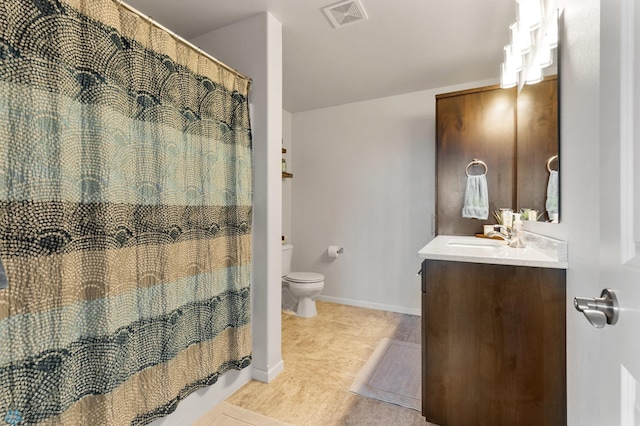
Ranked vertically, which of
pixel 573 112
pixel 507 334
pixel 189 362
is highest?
pixel 573 112

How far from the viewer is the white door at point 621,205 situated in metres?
0.50

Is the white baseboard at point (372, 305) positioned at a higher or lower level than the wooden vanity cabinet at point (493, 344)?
lower

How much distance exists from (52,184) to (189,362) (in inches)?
39.0

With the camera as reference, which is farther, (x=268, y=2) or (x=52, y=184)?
(x=268, y=2)

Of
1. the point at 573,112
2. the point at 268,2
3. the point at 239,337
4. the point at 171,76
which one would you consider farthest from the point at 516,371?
the point at 268,2

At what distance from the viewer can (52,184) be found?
96 cm

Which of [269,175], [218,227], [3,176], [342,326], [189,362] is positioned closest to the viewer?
[3,176]

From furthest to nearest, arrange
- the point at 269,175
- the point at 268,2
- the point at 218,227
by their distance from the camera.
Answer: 1. the point at 269,175
2. the point at 268,2
3. the point at 218,227

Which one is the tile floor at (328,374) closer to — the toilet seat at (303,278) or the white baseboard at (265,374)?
the white baseboard at (265,374)

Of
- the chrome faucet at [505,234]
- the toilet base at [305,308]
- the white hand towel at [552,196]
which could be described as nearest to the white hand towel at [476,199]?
the chrome faucet at [505,234]

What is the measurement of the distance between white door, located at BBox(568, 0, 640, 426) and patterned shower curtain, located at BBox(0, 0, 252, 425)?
1388 mm

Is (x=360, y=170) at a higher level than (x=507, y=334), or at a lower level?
higher

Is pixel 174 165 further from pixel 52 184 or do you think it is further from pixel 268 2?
pixel 268 2

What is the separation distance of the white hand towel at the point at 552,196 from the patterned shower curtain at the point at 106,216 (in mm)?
1653
